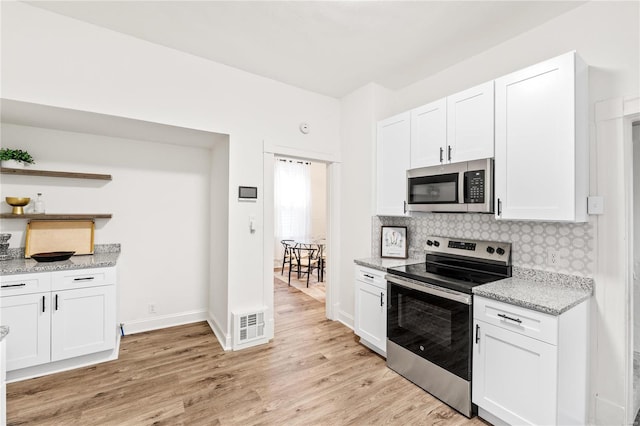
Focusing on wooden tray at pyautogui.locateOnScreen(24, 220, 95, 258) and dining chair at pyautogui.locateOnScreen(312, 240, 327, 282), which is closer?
wooden tray at pyautogui.locateOnScreen(24, 220, 95, 258)

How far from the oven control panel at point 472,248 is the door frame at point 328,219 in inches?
49.5

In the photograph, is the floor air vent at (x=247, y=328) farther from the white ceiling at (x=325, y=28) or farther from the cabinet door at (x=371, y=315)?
the white ceiling at (x=325, y=28)

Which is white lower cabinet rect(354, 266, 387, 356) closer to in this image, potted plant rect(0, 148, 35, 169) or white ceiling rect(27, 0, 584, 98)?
white ceiling rect(27, 0, 584, 98)

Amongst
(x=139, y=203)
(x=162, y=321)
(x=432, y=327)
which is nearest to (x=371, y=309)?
(x=432, y=327)

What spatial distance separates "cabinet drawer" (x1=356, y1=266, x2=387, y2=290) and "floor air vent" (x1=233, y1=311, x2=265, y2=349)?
1.13 m

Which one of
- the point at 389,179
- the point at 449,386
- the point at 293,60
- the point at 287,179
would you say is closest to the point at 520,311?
the point at 449,386

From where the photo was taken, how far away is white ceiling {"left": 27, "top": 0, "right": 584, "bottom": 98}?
2.17 metres

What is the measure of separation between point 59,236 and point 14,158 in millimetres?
809

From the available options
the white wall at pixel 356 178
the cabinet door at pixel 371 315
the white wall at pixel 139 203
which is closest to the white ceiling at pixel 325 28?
the white wall at pixel 356 178

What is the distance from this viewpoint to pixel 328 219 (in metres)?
3.90

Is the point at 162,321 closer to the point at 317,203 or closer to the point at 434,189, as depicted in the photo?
the point at 434,189

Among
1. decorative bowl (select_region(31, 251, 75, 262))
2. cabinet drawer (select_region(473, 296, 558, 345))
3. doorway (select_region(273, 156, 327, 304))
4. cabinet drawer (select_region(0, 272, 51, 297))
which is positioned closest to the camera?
cabinet drawer (select_region(473, 296, 558, 345))

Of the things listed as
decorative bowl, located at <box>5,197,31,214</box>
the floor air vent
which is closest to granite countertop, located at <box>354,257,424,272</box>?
the floor air vent

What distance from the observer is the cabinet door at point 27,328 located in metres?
2.29
